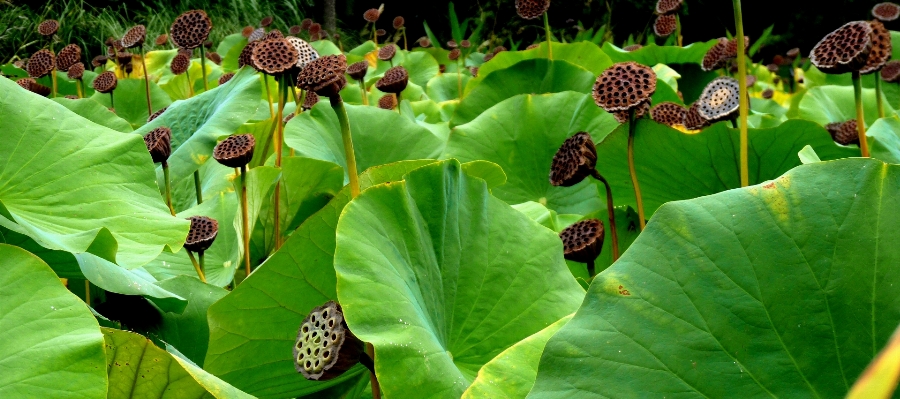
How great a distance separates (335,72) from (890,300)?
522 mm

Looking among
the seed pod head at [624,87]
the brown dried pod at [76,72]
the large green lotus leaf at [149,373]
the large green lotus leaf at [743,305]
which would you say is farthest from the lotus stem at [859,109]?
the brown dried pod at [76,72]

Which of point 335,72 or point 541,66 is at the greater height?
point 335,72

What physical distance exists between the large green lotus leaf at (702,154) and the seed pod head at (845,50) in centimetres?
18

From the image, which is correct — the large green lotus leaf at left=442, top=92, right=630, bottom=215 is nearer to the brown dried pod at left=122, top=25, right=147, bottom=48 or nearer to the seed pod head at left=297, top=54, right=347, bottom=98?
the seed pod head at left=297, top=54, right=347, bottom=98

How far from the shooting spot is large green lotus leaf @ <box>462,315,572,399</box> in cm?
60

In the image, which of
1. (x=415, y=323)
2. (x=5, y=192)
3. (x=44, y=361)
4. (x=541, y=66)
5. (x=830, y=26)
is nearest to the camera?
(x=44, y=361)

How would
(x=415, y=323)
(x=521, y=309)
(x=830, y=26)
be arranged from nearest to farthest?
1. (x=415, y=323)
2. (x=521, y=309)
3. (x=830, y=26)

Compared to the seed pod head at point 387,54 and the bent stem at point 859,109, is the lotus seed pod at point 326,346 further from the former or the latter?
the seed pod head at point 387,54

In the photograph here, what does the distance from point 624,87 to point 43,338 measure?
66cm

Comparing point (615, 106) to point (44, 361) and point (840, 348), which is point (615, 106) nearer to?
point (840, 348)

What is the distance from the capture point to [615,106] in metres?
0.97

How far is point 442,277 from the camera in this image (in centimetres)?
75

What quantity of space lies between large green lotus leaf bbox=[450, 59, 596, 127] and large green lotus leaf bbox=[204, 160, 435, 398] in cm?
106

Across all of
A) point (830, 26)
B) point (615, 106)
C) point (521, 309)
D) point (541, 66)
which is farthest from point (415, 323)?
point (830, 26)
